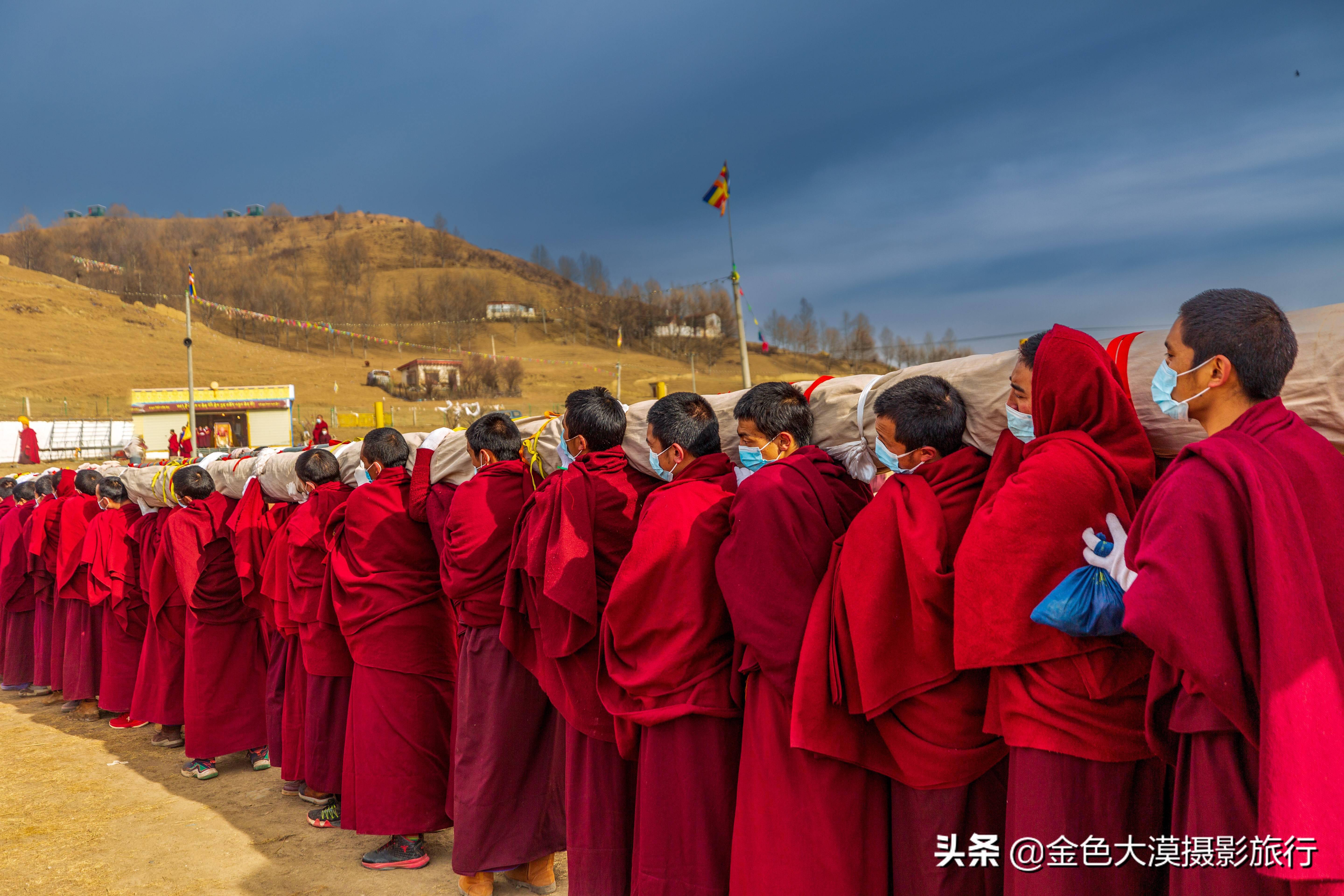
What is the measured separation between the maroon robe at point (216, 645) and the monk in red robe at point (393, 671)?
1877 mm

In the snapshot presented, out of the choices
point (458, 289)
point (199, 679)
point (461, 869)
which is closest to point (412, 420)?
point (199, 679)

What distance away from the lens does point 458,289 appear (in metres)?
111

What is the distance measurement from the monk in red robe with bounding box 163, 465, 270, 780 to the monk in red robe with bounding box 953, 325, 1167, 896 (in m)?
5.69

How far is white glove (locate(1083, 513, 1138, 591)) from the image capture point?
185 cm

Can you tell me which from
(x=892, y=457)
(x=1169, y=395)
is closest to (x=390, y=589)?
(x=892, y=457)

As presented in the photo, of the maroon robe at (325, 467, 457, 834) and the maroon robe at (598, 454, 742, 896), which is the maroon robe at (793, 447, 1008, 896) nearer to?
the maroon robe at (598, 454, 742, 896)

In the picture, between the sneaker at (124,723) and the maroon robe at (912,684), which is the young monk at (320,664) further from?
the maroon robe at (912,684)

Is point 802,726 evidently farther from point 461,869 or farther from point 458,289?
point 458,289

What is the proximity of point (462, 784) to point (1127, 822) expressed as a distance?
2.96 metres

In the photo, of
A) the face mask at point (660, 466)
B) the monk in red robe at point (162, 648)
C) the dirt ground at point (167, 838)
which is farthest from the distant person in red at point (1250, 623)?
the monk in red robe at point (162, 648)

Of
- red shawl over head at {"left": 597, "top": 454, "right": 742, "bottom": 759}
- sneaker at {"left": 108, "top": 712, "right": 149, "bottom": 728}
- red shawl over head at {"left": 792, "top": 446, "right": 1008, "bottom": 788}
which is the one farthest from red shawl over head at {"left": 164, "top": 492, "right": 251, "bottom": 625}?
red shawl over head at {"left": 792, "top": 446, "right": 1008, "bottom": 788}

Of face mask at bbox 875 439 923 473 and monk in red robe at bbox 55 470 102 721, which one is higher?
face mask at bbox 875 439 923 473

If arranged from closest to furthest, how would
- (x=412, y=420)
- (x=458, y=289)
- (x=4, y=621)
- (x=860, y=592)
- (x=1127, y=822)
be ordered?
(x=1127, y=822), (x=860, y=592), (x=4, y=621), (x=412, y=420), (x=458, y=289)

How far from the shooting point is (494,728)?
12.9ft
